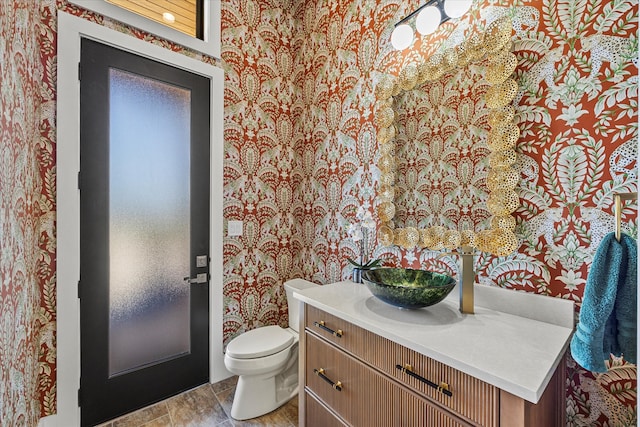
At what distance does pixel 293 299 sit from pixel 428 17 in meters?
1.99

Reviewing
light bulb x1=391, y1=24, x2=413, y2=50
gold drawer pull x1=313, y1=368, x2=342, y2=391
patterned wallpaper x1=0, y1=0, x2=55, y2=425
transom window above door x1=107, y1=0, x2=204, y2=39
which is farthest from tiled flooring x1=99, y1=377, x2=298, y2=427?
transom window above door x1=107, y1=0, x2=204, y2=39

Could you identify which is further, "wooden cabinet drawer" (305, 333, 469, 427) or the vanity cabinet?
"wooden cabinet drawer" (305, 333, 469, 427)

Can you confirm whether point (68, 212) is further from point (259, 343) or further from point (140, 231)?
point (259, 343)

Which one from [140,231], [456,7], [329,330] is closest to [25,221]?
[140,231]

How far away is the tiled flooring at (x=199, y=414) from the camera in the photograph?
1.76m

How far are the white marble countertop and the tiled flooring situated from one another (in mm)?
921

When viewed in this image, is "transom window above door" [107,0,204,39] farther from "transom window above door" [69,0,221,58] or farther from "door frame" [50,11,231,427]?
"door frame" [50,11,231,427]

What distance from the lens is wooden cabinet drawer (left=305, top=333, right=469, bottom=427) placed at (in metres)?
0.99

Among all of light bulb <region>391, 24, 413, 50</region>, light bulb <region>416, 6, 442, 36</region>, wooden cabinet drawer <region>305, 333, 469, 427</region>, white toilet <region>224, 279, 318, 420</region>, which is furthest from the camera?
white toilet <region>224, 279, 318, 420</region>

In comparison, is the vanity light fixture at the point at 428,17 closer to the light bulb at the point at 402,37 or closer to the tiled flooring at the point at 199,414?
the light bulb at the point at 402,37

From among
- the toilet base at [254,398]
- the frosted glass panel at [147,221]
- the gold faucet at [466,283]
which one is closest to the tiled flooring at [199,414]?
the toilet base at [254,398]

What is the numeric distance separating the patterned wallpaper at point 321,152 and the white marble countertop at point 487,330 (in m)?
0.09

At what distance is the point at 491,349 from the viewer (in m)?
0.94

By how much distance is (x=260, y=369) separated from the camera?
1.75 metres
